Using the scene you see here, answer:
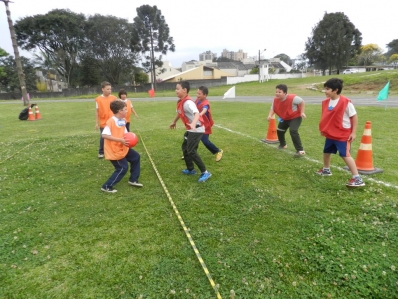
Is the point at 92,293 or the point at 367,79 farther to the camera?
the point at 367,79

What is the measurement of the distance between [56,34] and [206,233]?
58742mm

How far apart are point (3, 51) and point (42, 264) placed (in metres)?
65.3

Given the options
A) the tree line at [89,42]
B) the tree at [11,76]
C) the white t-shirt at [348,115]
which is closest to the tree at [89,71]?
the tree line at [89,42]

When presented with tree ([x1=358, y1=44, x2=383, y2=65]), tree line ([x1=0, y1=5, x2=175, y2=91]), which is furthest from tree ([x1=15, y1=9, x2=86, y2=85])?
tree ([x1=358, y1=44, x2=383, y2=65])

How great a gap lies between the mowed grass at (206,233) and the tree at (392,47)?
122 meters

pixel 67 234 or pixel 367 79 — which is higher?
pixel 367 79

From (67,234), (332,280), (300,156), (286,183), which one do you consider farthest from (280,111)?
(67,234)

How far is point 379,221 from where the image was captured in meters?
3.55

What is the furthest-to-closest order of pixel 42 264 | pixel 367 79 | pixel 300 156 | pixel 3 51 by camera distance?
1. pixel 3 51
2. pixel 367 79
3. pixel 300 156
4. pixel 42 264

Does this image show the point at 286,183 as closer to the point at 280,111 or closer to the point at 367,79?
the point at 280,111

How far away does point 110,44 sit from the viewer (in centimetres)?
5291

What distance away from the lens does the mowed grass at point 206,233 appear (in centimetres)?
267

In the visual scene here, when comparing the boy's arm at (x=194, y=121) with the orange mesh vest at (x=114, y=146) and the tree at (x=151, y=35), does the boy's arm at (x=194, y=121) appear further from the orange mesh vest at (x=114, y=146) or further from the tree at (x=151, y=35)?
the tree at (x=151, y=35)

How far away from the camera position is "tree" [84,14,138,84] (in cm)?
5178
